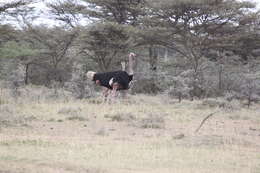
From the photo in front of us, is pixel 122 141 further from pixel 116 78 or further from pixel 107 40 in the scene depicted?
pixel 107 40

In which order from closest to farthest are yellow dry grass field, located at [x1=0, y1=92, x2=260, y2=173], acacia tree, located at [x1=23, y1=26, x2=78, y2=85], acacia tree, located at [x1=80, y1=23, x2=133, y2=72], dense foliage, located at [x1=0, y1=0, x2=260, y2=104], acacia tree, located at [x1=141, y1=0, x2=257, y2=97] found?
yellow dry grass field, located at [x1=0, y1=92, x2=260, y2=173] → dense foliage, located at [x1=0, y1=0, x2=260, y2=104] → acacia tree, located at [x1=80, y1=23, x2=133, y2=72] → acacia tree, located at [x1=141, y1=0, x2=257, y2=97] → acacia tree, located at [x1=23, y1=26, x2=78, y2=85]

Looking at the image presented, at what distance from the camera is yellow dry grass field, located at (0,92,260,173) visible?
24.7ft

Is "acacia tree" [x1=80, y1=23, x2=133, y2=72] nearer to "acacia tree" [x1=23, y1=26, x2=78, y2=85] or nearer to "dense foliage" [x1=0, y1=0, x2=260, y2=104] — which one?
"dense foliage" [x1=0, y1=0, x2=260, y2=104]

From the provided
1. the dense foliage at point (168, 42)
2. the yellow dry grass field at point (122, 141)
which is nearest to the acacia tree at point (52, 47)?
the dense foliage at point (168, 42)

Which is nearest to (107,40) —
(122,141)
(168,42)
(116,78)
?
(168,42)

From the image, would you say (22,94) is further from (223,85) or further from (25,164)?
(25,164)

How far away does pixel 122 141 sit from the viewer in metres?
10.1

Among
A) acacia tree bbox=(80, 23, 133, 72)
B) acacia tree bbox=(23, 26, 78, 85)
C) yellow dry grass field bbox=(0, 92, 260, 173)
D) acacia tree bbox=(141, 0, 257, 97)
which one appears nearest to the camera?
yellow dry grass field bbox=(0, 92, 260, 173)

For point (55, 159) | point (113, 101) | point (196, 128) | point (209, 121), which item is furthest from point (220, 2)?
point (55, 159)

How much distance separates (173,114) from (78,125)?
394 centimetres

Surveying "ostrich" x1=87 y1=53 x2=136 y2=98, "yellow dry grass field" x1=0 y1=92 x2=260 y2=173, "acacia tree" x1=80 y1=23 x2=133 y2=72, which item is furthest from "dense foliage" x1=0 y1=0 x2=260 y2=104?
"yellow dry grass field" x1=0 y1=92 x2=260 y2=173

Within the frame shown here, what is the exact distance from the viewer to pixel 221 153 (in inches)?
353

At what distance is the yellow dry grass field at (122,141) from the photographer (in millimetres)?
7535

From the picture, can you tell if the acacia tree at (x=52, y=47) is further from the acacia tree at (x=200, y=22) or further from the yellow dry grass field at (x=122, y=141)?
the yellow dry grass field at (x=122, y=141)
